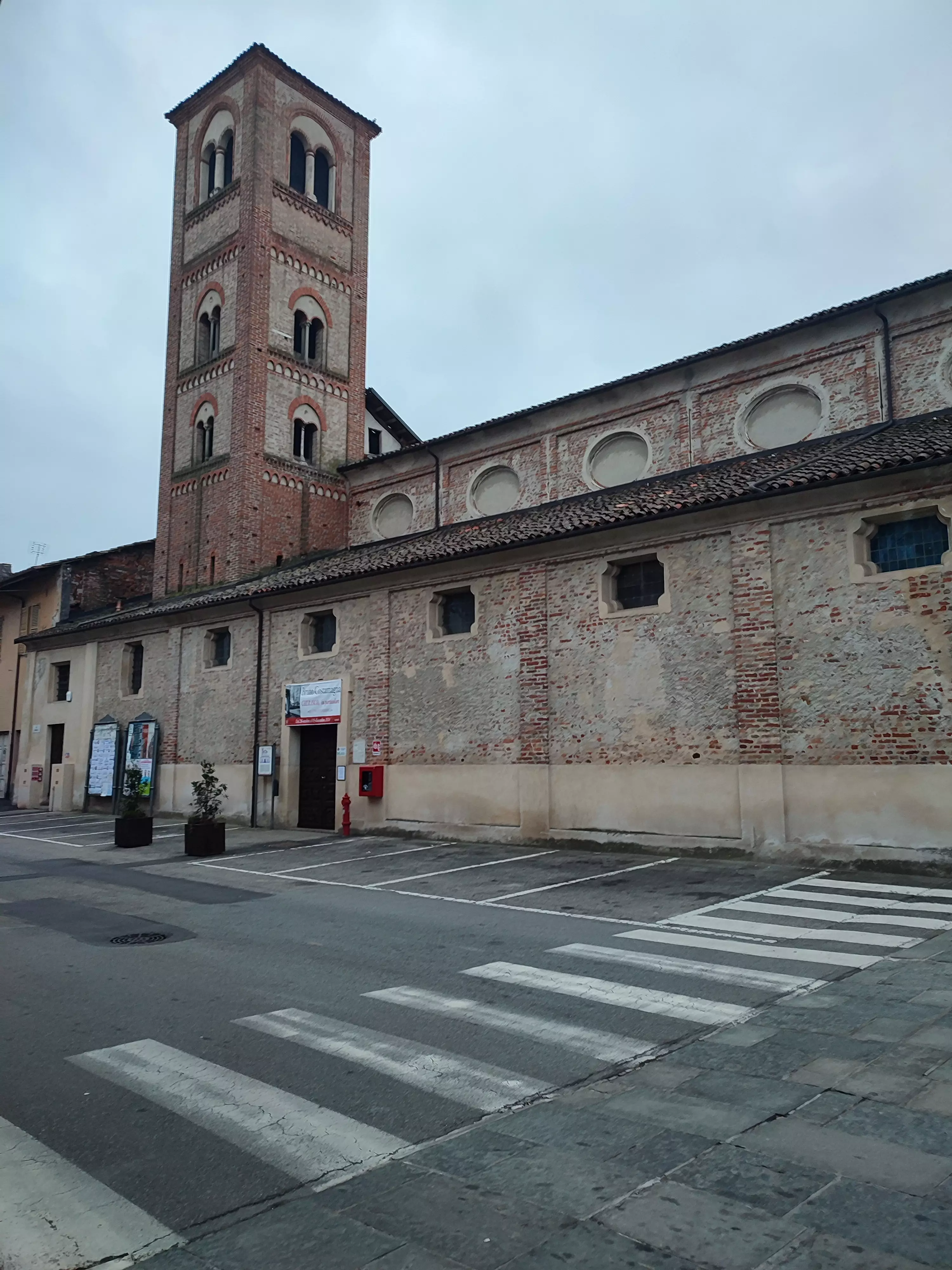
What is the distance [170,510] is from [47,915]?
22022 millimetres

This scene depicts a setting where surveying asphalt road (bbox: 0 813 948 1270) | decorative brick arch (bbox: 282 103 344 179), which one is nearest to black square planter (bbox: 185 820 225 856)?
asphalt road (bbox: 0 813 948 1270)

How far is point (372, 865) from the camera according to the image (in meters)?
14.5

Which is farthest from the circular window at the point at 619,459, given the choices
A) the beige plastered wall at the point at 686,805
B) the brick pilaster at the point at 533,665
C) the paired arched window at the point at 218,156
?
the paired arched window at the point at 218,156

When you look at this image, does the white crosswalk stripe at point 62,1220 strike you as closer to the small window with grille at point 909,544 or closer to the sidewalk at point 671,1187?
the sidewalk at point 671,1187

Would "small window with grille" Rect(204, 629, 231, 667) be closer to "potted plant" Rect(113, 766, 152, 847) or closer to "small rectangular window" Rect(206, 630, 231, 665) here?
"small rectangular window" Rect(206, 630, 231, 665)

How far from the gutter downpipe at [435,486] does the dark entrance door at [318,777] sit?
23.6 feet

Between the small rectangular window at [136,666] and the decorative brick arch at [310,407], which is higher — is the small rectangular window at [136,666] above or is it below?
below

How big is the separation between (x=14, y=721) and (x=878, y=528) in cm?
3022

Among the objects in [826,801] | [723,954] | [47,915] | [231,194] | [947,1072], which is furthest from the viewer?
[231,194]

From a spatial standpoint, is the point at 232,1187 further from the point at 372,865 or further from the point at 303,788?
the point at 303,788

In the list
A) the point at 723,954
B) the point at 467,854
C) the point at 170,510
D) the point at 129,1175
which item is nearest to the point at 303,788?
the point at 467,854

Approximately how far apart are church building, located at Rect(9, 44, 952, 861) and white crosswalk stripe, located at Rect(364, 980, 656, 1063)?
833cm

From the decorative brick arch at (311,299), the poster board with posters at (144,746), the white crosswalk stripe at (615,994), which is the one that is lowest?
the white crosswalk stripe at (615,994)

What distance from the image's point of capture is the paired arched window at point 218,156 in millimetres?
30266
